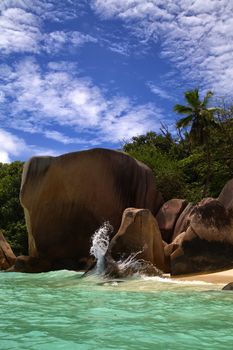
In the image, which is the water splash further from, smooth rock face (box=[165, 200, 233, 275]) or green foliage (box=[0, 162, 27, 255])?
green foliage (box=[0, 162, 27, 255])

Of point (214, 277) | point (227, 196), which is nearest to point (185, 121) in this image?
point (227, 196)

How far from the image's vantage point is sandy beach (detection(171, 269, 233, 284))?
10.6 m

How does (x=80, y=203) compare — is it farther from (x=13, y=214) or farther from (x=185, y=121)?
(x=185, y=121)

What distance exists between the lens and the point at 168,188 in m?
23.9

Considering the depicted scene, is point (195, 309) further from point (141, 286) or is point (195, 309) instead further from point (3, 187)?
point (3, 187)

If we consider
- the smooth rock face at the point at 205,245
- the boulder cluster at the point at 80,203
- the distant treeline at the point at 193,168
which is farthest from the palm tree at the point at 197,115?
the smooth rock face at the point at 205,245

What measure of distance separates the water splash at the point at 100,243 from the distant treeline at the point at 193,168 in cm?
648

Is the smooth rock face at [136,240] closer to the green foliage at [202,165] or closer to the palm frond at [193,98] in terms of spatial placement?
the green foliage at [202,165]

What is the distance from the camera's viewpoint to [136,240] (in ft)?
43.3

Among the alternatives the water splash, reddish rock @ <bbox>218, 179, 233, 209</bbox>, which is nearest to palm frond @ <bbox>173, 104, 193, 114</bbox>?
the water splash

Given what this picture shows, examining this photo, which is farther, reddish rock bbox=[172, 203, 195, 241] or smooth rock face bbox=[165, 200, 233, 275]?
reddish rock bbox=[172, 203, 195, 241]

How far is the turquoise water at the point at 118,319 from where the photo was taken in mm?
4505

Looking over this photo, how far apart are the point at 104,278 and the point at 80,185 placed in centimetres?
635

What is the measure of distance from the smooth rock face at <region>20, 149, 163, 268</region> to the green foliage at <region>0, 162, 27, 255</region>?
640cm
